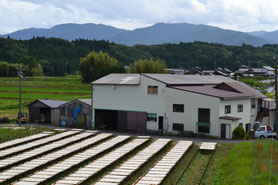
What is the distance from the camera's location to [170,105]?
1801 inches

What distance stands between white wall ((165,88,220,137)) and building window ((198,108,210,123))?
0.37 meters

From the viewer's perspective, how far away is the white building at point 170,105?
141 ft

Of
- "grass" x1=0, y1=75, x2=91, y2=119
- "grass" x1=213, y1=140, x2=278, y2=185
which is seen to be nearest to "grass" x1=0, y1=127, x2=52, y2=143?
"grass" x1=0, y1=75, x2=91, y2=119

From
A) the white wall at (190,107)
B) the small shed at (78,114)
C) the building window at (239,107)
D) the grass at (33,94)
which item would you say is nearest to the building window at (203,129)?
the white wall at (190,107)

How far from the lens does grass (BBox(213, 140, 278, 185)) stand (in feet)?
71.8

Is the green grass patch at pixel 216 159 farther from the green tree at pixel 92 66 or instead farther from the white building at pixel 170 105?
the green tree at pixel 92 66

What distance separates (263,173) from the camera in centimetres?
2289

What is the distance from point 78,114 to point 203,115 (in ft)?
60.5

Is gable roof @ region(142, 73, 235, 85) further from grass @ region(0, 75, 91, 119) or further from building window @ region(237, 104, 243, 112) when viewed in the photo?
grass @ region(0, 75, 91, 119)

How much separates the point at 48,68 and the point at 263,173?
522 ft

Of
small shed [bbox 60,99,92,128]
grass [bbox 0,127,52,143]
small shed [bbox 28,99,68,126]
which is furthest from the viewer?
small shed [bbox 28,99,68,126]

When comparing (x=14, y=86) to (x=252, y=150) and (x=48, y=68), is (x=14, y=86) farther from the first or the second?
(x=252, y=150)

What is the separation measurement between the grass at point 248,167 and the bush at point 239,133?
318 inches

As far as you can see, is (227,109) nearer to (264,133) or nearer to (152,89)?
(264,133)
